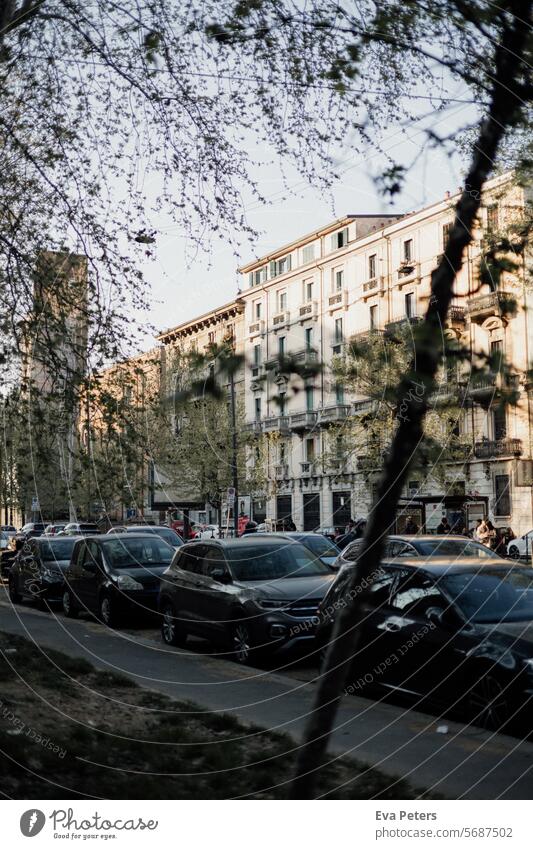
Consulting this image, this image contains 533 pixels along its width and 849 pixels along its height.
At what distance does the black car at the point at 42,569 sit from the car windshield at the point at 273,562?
7.72 m

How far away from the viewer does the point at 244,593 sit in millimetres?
11891

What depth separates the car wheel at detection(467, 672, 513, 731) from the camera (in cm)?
741

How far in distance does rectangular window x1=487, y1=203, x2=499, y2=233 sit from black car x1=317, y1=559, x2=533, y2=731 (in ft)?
12.3

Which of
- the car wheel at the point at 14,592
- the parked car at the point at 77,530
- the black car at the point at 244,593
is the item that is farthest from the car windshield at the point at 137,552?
the car wheel at the point at 14,592

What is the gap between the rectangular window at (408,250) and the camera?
5.13m

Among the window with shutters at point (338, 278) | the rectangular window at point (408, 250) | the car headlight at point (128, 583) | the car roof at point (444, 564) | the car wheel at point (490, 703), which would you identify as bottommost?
the car wheel at point (490, 703)

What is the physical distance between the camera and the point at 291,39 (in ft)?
18.3

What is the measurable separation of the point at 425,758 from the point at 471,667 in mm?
1621

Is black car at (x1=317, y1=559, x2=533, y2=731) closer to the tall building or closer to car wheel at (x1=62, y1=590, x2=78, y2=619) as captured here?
the tall building

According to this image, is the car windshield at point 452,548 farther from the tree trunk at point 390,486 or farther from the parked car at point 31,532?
the parked car at point 31,532

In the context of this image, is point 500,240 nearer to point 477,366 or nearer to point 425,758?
point 477,366

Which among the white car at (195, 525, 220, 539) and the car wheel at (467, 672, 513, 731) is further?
the white car at (195, 525, 220, 539)

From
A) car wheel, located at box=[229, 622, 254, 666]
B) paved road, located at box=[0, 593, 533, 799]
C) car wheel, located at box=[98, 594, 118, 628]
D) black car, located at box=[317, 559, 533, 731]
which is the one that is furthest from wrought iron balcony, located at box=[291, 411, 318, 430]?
car wheel, located at box=[98, 594, 118, 628]
